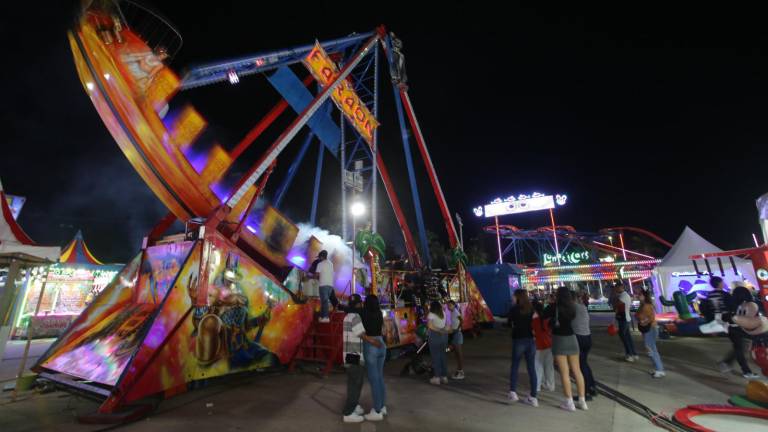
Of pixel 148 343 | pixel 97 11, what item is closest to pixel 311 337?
pixel 148 343

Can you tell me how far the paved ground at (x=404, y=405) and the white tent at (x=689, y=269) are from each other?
917 centimetres

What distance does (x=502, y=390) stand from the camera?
5.98 m

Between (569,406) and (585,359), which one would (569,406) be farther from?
(585,359)

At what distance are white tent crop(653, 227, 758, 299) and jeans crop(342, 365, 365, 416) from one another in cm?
1610

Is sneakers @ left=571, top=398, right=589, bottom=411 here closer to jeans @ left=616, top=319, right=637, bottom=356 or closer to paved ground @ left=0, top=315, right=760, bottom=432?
paved ground @ left=0, top=315, right=760, bottom=432

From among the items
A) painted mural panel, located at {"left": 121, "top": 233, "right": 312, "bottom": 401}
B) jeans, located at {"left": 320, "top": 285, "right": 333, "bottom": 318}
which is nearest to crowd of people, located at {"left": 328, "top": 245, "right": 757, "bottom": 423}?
jeans, located at {"left": 320, "top": 285, "right": 333, "bottom": 318}

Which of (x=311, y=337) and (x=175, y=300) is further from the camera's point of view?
(x=311, y=337)

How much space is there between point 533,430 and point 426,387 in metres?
2.44

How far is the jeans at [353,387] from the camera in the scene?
15.3ft

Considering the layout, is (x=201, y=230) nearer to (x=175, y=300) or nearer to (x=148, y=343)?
(x=175, y=300)

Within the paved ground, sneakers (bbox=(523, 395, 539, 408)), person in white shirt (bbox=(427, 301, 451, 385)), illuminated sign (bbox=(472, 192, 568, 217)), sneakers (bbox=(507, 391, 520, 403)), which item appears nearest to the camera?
the paved ground

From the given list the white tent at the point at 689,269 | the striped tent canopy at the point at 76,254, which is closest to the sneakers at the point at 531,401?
the white tent at the point at 689,269

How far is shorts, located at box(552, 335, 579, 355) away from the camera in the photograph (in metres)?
4.91

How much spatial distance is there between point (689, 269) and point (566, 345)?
14399 mm
